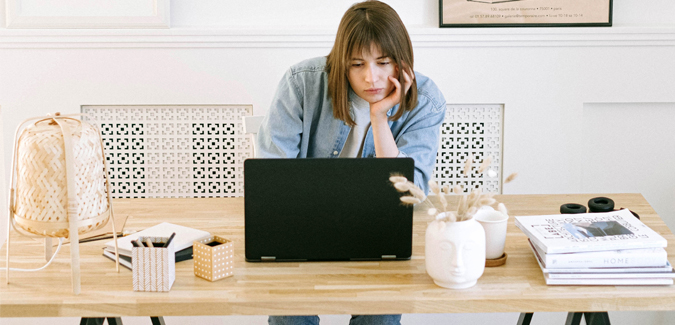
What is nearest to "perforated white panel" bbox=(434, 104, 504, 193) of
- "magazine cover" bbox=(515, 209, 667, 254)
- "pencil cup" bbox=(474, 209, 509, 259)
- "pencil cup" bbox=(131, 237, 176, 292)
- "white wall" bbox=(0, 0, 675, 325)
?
"white wall" bbox=(0, 0, 675, 325)

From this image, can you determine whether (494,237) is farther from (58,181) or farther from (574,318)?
(58,181)

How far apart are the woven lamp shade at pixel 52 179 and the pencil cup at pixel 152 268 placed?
0.41ft

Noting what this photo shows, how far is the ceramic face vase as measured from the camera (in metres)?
1.17

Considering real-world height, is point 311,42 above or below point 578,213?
above

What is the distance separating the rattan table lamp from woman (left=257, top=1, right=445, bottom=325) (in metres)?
0.63

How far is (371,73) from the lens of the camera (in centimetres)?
168

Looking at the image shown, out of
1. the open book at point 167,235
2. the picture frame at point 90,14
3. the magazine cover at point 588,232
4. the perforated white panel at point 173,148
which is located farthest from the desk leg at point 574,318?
the picture frame at point 90,14

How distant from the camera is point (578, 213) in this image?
148cm

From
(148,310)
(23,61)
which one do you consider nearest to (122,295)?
(148,310)

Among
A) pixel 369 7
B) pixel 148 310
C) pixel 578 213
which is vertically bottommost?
pixel 148 310

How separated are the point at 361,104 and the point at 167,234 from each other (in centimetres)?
74

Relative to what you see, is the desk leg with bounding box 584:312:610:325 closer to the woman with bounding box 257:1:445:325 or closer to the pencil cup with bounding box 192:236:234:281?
the woman with bounding box 257:1:445:325

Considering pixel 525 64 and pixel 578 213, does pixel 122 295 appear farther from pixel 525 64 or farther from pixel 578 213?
pixel 525 64

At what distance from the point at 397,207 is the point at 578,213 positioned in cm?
49
